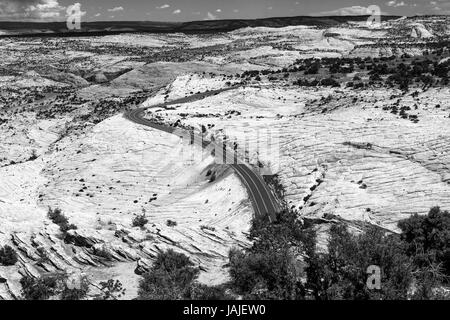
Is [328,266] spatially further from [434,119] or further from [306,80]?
[306,80]

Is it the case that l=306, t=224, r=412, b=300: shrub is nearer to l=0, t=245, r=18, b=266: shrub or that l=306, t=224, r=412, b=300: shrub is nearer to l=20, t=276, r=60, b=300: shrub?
l=20, t=276, r=60, b=300: shrub

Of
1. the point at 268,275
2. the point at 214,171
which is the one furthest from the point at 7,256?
the point at 214,171

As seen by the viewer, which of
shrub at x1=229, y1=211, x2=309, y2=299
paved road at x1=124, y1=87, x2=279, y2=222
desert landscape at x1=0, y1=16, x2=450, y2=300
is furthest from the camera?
paved road at x1=124, y1=87, x2=279, y2=222

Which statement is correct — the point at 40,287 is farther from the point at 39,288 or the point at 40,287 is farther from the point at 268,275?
the point at 268,275

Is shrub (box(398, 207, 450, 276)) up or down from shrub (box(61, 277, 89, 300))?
up

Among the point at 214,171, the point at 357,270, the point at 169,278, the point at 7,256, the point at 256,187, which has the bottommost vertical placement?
the point at 256,187

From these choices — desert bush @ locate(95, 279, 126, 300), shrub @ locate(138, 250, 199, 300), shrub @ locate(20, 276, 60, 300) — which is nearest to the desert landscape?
desert bush @ locate(95, 279, 126, 300)
